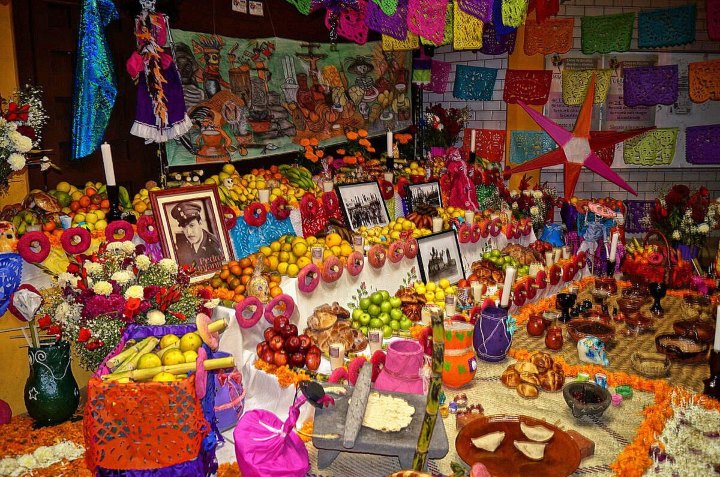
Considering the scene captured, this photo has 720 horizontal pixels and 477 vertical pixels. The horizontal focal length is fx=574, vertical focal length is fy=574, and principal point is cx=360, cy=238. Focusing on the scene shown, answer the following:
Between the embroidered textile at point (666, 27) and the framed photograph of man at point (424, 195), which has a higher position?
the embroidered textile at point (666, 27)

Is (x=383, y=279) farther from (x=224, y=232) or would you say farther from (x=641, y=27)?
(x=641, y=27)

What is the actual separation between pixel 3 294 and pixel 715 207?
605cm

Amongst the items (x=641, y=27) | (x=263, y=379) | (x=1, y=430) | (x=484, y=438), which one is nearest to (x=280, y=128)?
(x=263, y=379)

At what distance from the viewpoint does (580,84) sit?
27.6 feet

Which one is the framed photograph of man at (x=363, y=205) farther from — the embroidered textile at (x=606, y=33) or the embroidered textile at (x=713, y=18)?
the embroidered textile at (x=713, y=18)

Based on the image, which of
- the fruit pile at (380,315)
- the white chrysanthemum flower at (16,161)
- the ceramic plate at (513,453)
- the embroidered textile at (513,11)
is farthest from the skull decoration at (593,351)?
the embroidered textile at (513,11)

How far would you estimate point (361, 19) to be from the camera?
5645 mm

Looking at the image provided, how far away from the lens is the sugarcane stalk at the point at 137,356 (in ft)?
7.89

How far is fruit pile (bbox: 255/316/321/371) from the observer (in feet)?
10.6

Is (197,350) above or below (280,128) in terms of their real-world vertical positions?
below

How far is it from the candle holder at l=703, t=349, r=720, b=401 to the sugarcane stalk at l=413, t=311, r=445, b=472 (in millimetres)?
1967

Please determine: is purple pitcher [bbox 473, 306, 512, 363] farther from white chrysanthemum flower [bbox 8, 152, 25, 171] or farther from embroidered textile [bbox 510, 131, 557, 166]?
embroidered textile [bbox 510, 131, 557, 166]

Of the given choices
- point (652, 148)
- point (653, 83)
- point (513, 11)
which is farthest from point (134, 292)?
point (652, 148)

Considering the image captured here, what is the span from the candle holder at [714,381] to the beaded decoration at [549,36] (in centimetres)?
586
